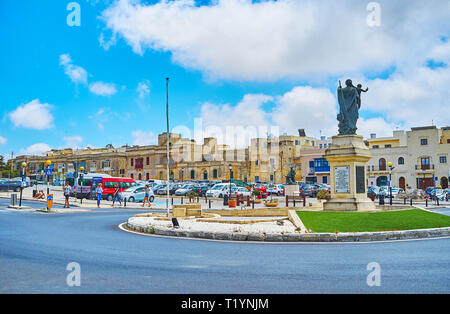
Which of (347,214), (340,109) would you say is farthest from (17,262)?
(340,109)

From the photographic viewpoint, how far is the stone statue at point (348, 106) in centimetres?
2063

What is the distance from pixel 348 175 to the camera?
19.2 meters

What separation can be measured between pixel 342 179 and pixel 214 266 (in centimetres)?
1236

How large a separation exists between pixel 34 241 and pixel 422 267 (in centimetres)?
1032

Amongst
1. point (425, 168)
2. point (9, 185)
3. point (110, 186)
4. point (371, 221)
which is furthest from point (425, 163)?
point (9, 185)

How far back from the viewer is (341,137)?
65.4ft

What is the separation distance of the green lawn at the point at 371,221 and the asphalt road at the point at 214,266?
5.84 ft

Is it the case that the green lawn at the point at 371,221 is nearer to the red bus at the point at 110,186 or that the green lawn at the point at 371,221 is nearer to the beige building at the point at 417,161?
the red bus at the point at 110,186

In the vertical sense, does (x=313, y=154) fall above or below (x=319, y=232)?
above

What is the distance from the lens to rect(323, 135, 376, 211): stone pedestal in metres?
19.2

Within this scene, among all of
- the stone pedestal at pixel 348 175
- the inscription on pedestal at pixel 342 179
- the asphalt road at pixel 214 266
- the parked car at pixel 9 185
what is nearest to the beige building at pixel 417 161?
the stone pedestal at pixel 348 175

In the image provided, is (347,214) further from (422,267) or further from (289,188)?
(289,188)

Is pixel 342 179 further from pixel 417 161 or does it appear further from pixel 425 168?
pixel 417 161

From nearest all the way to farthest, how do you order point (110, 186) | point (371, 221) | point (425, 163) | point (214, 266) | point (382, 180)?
point (214, 266) < point (371, 221) < point (110, 186) < point (425, 163) < point (382, 180)
